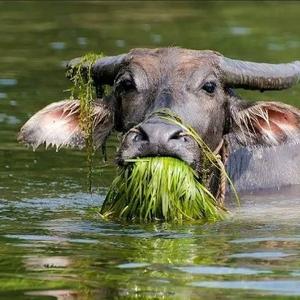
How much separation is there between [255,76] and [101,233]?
2318mm

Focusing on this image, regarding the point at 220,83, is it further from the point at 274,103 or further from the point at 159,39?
the point at 159,39

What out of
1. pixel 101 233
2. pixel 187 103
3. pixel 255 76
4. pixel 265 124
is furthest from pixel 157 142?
pixel 265 124

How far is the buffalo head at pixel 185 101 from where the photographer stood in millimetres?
11273

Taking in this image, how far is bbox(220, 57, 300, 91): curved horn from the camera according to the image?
464 inches

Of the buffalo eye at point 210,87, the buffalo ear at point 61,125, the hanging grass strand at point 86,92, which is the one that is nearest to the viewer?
the buffalo eye at point 210,87

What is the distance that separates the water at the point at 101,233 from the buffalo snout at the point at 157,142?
589 millimetres

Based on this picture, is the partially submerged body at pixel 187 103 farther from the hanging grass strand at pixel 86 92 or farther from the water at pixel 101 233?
the water at pixel 101 233

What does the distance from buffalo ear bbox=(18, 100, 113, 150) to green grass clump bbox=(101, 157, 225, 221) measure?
4.13 feet

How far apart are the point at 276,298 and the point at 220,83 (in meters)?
4.13

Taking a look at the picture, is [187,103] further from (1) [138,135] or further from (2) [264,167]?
(2) [264,167]

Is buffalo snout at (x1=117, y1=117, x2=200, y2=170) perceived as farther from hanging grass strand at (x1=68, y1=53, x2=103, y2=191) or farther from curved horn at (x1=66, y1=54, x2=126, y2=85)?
curved horn at (x1=66, y1=54, x2=126, y2=85)

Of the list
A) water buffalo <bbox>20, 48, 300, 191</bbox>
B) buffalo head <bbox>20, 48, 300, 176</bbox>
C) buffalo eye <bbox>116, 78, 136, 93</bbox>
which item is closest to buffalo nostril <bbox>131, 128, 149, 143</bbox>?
buffalo head <bbox>20, 48, 300, 176</bbox>

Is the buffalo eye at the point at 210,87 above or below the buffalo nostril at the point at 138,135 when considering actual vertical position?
above

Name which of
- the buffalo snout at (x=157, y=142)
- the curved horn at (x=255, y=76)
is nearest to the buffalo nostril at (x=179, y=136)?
the buffalo snout at (x=157, y=142)
